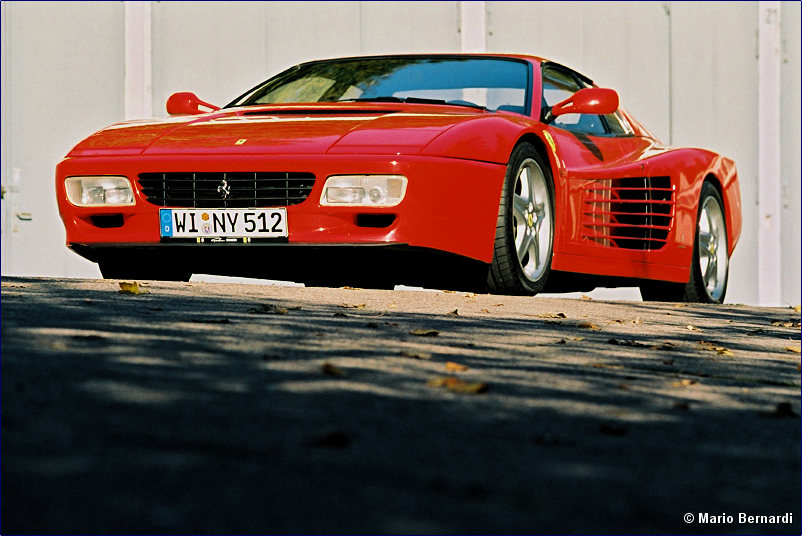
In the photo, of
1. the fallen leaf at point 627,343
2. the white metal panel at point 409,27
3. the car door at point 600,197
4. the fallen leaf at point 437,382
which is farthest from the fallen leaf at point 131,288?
the white metal panel at point 409,27

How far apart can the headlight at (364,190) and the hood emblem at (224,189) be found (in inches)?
16.9

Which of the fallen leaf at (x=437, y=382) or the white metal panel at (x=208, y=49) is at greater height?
the white metal panel at (x=208, y=49)

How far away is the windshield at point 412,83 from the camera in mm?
6957

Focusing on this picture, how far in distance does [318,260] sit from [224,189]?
1.65ft

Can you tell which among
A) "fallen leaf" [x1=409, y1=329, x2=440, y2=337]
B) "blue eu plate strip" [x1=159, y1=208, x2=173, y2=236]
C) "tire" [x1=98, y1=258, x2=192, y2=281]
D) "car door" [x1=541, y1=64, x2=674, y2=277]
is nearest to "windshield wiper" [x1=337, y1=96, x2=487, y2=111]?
"car door" [x1=541, y1=64, x2=674, y2=277]

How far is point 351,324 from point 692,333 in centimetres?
151

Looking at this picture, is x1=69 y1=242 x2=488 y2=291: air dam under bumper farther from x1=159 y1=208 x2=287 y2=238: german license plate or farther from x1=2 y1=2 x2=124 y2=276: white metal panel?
x1=2 y1=2 x2=124 y2=276: white metal panel

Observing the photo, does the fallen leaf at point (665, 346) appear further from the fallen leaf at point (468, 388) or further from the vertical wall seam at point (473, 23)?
the vertical wall seam at point (473, 23)

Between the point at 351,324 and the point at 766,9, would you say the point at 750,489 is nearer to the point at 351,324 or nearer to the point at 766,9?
the point at 351,324

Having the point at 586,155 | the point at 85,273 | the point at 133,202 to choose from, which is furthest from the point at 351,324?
the point at 85,273

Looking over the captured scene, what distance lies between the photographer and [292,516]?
2.38 m

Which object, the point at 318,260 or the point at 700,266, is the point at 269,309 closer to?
the point at 318,260

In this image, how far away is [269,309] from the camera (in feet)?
16.4

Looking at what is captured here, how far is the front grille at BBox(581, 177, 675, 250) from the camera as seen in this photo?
6.98 meters
